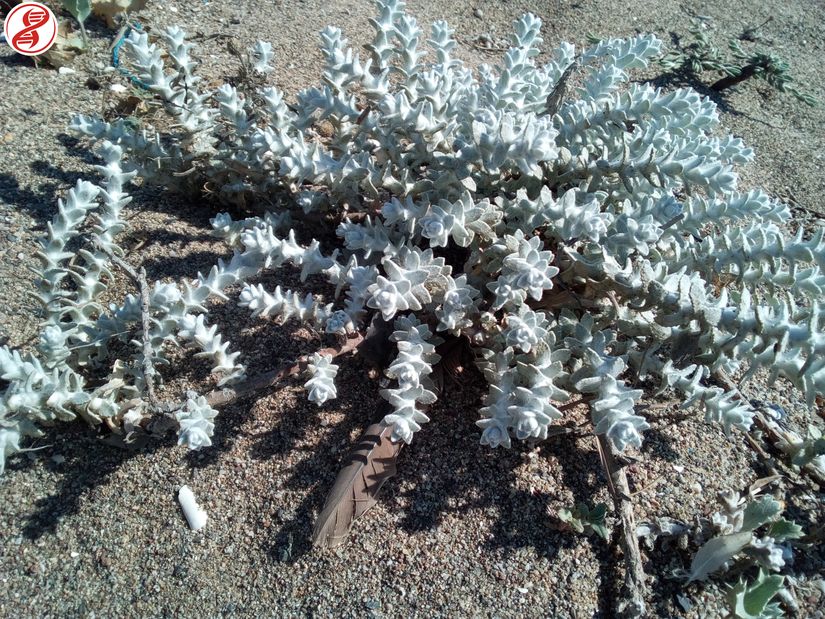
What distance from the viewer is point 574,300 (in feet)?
6.39

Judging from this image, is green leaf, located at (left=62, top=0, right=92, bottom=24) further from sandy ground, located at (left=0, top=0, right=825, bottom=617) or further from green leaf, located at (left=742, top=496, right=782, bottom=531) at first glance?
green leaf, located at (left=742, top=496, right=782, bottom=531)

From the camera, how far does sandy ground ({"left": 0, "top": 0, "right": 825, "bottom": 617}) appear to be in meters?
1.68

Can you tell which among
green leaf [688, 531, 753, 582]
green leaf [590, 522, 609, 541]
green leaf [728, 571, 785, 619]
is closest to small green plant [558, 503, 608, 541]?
green leaf [590, 522, 609, 541]

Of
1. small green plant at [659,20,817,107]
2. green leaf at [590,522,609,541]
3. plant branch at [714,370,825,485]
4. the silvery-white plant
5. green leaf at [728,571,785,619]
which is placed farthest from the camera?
small green plant at [659,20,817,107]

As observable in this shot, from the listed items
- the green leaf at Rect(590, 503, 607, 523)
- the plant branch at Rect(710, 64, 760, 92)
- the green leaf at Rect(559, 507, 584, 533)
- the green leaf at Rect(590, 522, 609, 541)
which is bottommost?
the green leaf at Rect(559, 507, 584, 533)

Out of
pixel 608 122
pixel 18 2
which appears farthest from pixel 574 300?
pixel 18 2

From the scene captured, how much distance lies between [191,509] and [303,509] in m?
0.30

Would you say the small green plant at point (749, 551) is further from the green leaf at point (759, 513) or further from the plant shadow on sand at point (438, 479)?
the plant shadow on sand at point (438, 479)

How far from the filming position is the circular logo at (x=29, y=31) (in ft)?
9.33

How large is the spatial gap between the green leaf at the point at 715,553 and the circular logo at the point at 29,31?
3177mm

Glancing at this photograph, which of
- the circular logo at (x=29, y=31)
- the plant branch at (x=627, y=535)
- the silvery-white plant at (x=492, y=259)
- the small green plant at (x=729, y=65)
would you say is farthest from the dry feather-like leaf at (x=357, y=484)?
the small green plant at (x=729, y=65)

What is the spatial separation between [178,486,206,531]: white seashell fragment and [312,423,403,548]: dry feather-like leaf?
1.03ft

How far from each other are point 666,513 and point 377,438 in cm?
86

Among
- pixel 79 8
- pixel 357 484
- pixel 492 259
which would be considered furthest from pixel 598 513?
pixel 79 8
